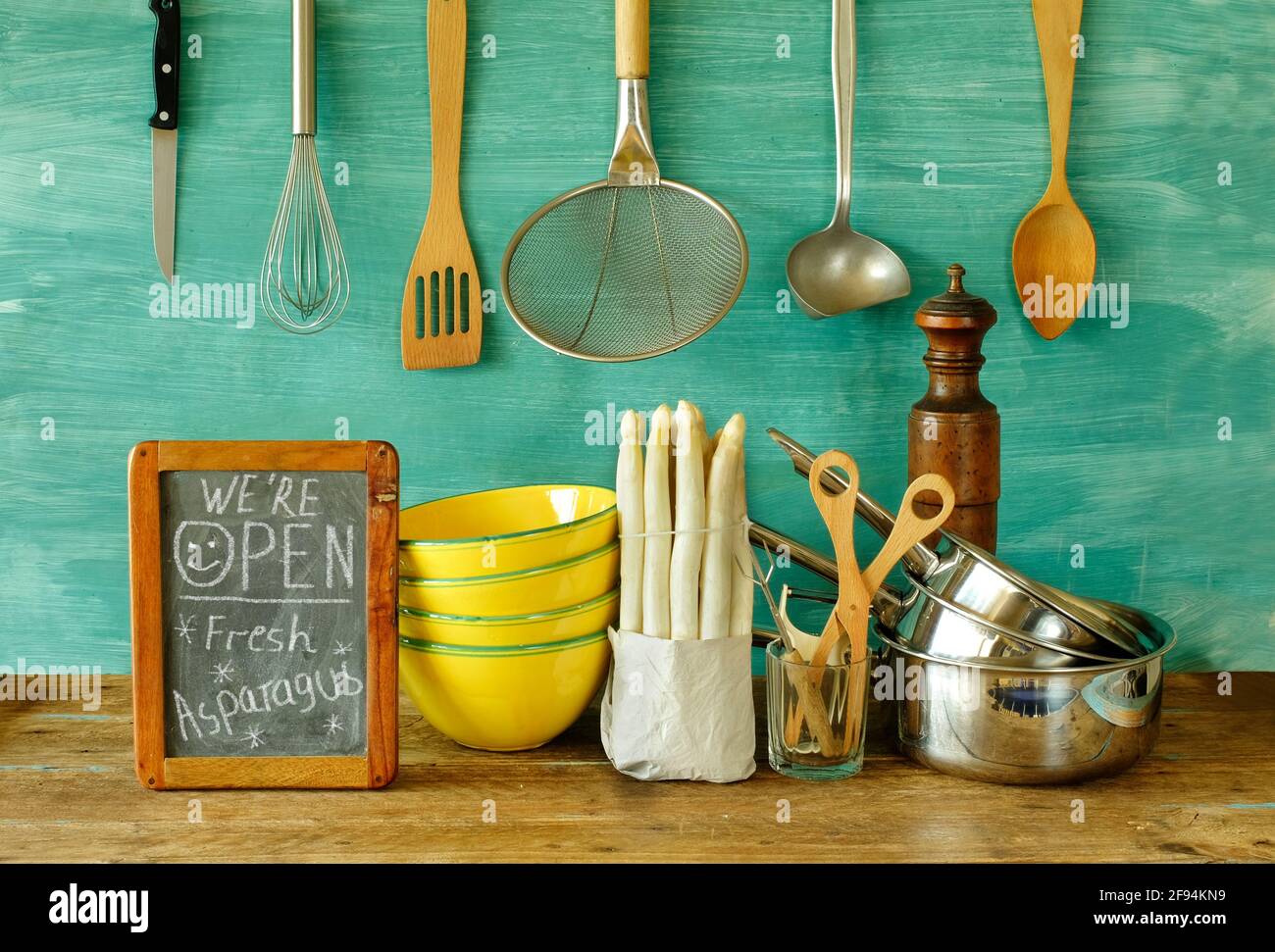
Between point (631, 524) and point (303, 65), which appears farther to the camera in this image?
point (303, 65)

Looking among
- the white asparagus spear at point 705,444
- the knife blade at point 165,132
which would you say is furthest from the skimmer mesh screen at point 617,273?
the knife blade at point 165,132

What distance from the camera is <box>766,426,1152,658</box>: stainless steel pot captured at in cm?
104

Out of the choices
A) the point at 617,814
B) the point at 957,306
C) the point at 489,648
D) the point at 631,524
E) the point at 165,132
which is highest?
the point at 165,132

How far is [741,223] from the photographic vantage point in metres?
1.29

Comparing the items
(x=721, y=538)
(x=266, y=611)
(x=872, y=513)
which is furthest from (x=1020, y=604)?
(x=266, y=611)

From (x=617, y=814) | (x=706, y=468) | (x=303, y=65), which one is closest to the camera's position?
(x=617, y=814)

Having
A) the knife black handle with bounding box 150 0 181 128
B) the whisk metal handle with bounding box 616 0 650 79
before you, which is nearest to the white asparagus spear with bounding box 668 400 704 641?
the whisk metal handle with bounding box 616 0 650 79

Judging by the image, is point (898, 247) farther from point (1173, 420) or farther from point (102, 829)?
point (102, 829)

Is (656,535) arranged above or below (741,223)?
below

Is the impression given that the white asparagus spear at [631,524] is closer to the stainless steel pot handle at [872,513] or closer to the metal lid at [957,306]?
the stainless steel pot handle at [872,513]

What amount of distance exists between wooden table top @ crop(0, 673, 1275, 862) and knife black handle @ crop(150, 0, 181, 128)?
2.07 feet

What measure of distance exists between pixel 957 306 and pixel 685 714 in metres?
0.48

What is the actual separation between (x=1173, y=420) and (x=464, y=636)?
806mm

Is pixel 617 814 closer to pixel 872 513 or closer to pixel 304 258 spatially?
pixel 872 513
